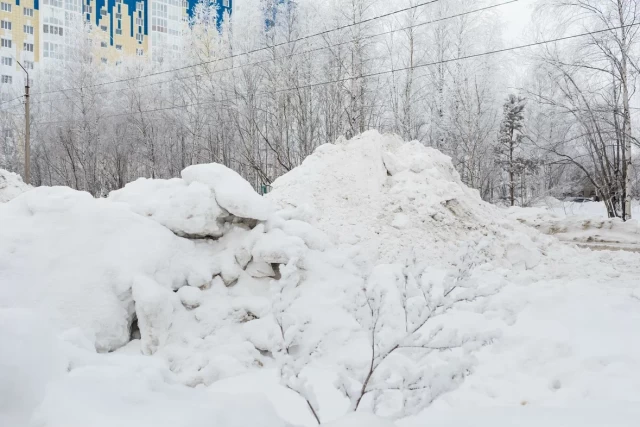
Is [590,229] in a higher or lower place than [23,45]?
lower

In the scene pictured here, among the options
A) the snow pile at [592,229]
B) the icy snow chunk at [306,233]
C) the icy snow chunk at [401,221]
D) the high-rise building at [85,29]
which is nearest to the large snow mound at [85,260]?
the icy snow chunk at [306,233]

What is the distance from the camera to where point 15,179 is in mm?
14281

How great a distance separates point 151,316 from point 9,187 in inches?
512

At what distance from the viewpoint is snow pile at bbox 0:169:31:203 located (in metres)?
13.1

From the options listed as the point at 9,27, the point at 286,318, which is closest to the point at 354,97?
the point at 286,318

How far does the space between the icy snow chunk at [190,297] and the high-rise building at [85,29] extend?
73.8 feet

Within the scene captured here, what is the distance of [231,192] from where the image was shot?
494 cm

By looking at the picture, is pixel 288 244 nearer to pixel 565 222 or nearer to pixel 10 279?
pixel 10 279

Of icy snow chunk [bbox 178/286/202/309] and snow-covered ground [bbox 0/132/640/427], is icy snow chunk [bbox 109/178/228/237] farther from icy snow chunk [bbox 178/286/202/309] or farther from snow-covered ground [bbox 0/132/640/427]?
icy snow chunk [bbox 178/286/202/309]

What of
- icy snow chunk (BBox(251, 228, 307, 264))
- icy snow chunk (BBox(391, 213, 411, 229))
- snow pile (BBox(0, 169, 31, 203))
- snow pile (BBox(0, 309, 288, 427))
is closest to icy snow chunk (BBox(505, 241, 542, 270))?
icy snow chunk (BBox(391, 213, 411, 229))

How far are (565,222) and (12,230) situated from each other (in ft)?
37.4

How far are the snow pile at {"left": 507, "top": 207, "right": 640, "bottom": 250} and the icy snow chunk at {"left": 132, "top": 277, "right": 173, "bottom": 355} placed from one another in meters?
8.92

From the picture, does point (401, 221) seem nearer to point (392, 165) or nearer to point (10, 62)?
point (392, 165)

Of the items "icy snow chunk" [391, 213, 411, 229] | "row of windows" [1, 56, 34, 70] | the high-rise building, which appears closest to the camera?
"icy snow chunk" [391, 213, 411, 229]
